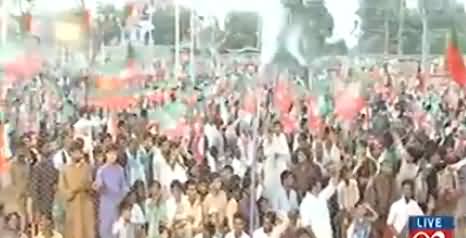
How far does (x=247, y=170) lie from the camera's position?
1.89m

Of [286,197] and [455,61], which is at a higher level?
[455,61]

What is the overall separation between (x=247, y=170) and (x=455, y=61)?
0.42 metres

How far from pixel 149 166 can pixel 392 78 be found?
1.52ft

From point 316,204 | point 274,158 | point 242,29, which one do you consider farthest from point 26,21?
point 316,204

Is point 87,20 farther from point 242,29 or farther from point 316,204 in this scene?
point 316,204

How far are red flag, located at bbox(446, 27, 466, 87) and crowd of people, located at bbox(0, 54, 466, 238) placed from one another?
18 mm

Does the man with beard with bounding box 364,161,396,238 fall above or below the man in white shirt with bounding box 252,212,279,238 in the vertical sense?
above

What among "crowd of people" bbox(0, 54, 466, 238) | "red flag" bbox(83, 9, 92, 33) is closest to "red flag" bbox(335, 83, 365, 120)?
"crowd of people" bbox(0, 54, 466, 238)

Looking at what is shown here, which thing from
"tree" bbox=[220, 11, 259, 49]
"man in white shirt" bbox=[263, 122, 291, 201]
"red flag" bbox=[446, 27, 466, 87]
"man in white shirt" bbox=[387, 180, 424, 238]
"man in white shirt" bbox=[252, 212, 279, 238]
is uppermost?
"tree" bbox=[220, 11, 259, 49]

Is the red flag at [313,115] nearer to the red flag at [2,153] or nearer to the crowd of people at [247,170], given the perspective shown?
the crowd of people at [247,170]

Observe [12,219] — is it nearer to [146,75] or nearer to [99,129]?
[99,129]

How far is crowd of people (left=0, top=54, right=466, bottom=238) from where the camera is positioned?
6.12 ft

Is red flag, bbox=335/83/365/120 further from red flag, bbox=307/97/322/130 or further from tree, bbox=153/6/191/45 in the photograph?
A: tree, bbox=153/6/191/45

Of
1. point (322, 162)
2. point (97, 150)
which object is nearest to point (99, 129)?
point (97, 150)
